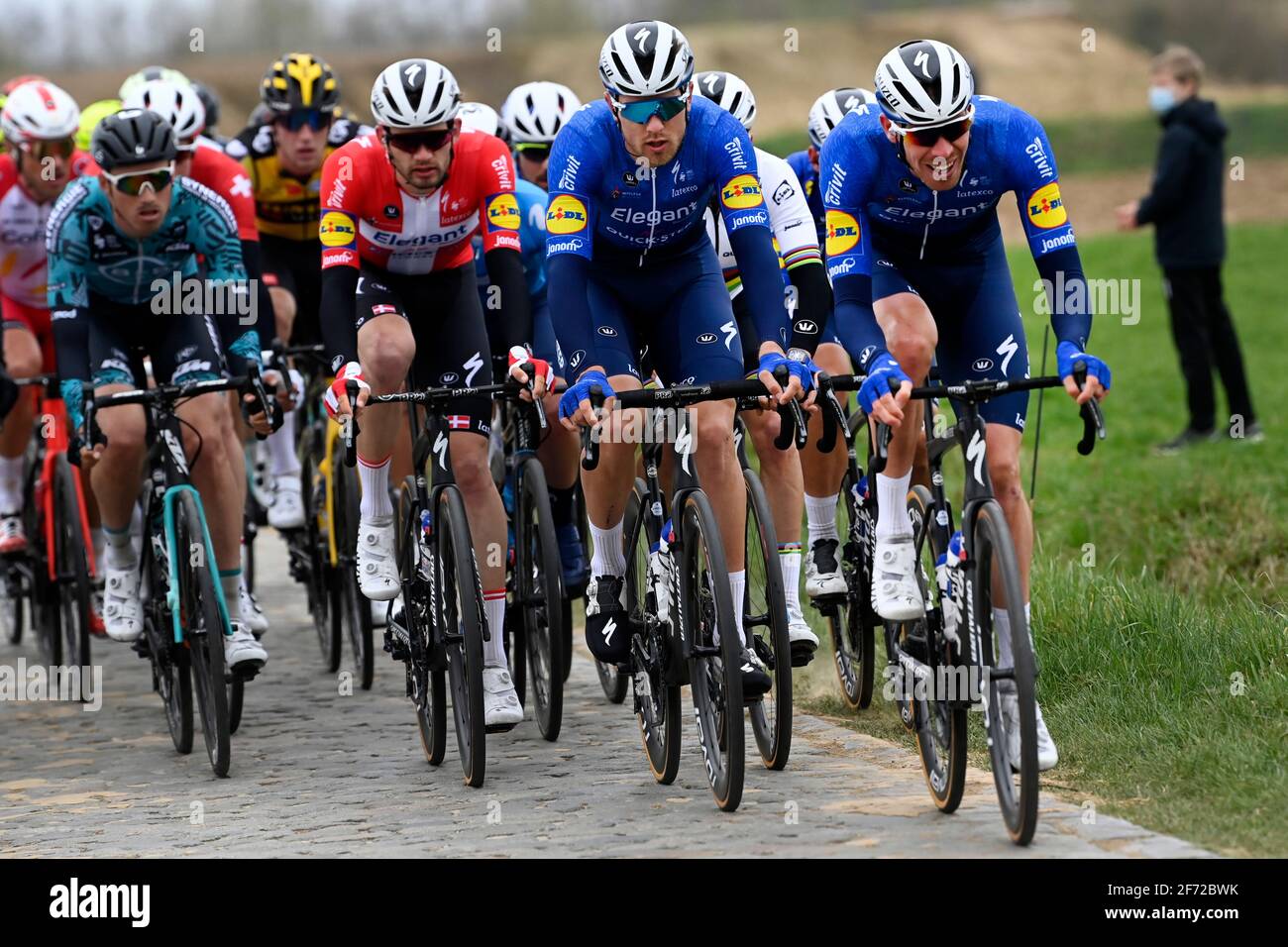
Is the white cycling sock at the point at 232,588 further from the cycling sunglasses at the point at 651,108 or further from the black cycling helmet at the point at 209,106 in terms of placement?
the black cycling helmet at the point at 209,106

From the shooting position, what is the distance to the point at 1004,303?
6.36 meters

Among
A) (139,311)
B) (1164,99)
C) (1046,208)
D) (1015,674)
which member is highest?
(1164,99)

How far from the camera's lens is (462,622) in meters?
6.29

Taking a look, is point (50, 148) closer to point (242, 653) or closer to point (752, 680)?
point (242, 653)

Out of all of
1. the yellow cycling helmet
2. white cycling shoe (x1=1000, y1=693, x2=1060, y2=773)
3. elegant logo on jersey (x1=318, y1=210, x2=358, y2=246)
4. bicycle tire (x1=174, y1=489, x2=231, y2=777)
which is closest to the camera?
white cycling shoe (x1=1000, y1=693, x2=1060, y2=773)

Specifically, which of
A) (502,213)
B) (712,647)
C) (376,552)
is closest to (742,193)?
(502,213)

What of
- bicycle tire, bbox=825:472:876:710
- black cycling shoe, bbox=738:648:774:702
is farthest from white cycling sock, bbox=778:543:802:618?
black cycling shoe, bbox=738:648:774:702

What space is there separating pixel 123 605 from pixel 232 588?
0.46 meters

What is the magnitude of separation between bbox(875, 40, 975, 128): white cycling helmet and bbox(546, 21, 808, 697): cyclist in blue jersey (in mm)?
615

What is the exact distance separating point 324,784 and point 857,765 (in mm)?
1894

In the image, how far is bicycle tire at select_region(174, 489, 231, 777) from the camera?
264 inches

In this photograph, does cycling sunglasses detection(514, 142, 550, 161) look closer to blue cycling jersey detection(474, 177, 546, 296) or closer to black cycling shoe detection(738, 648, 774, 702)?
blue cycling jersey detection(474, 177, 546, 296)

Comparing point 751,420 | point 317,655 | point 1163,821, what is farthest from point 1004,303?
point 317,655
